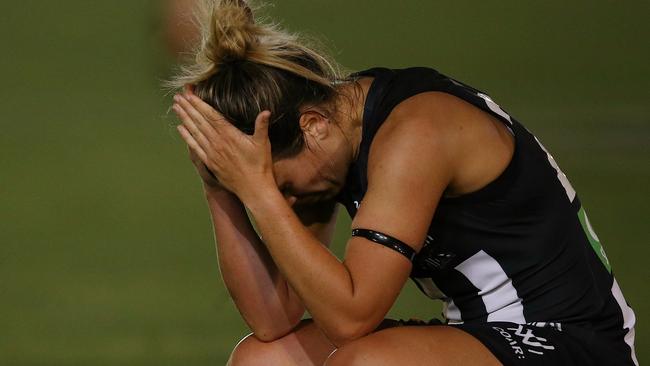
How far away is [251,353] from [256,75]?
435 millimetres

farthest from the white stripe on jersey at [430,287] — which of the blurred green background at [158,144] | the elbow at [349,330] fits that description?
the blurred green background at [158,144]

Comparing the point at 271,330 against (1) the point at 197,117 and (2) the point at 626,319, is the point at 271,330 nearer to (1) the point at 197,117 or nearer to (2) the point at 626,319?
(1) the point at 197,117

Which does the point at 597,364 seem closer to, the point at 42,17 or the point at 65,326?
the point at 65,326

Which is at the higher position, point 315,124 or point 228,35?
point 228,35

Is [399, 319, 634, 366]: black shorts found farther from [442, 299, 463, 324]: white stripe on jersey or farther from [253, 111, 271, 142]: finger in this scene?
[253, 111, 271, 142]: finger

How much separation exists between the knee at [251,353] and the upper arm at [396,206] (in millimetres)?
283

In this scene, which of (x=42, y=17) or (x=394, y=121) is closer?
(x=394, y=121)

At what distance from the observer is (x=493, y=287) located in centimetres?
145

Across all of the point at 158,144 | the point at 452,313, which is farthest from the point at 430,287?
the point at 158,144

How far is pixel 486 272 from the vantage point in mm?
1445

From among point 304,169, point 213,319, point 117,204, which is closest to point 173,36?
point 117,204

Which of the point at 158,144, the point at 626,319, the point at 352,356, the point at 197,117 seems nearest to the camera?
the point at 352,356

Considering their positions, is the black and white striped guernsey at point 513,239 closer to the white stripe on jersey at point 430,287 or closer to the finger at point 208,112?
the white stripe on jersey at point 430,287

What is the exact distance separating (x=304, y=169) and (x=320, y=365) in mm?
311
